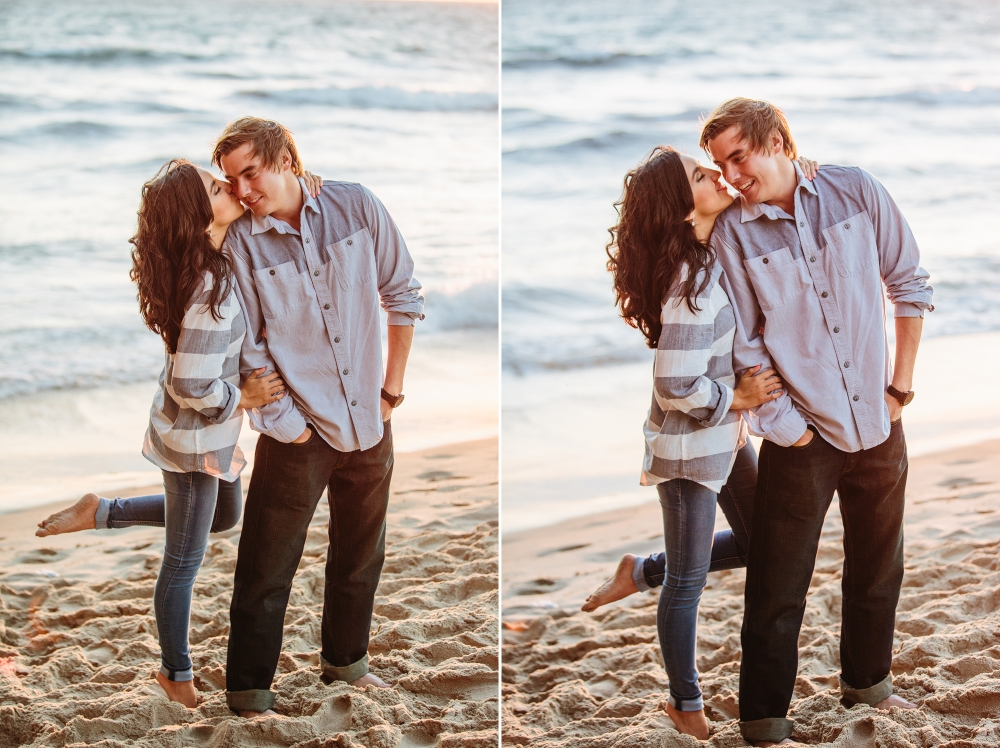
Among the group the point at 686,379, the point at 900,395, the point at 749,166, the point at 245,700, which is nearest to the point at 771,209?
the point at 749,166

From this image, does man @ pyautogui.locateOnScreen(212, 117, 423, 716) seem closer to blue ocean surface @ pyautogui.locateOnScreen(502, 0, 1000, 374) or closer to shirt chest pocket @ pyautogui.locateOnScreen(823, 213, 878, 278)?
shirt chest pocket @ pyautogui.locateOnScreen(823, 213, 878, 278)

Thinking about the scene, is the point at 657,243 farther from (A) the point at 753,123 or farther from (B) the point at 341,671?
(B) the point at 341,671

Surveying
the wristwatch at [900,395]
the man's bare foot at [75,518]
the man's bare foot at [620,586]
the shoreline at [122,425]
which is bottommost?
the man's bare foot at [620,586]

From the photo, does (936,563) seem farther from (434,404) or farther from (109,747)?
(109,747)

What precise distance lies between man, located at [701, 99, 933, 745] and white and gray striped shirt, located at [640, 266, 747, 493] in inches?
2.2

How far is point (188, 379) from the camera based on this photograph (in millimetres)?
2525

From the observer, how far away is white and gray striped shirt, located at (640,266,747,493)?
2.52 metres

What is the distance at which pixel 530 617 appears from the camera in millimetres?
3449

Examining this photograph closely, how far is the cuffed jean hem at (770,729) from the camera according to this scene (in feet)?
9.07

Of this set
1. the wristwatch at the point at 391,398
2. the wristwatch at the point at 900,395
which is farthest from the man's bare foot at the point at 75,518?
the wristwatch at the point at 900,395

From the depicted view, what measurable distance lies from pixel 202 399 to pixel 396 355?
Result: 559 mm

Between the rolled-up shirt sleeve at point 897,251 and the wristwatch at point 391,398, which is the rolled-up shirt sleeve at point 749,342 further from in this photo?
the wristwatch at point 391,398

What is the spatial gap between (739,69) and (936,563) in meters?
2.24

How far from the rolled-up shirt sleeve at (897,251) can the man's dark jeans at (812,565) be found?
357 millimetres
